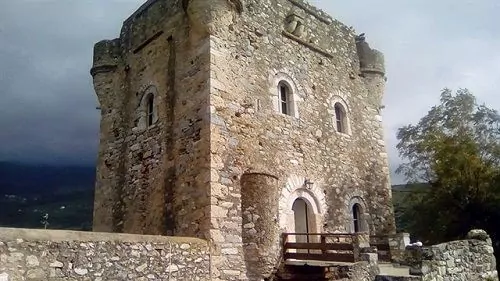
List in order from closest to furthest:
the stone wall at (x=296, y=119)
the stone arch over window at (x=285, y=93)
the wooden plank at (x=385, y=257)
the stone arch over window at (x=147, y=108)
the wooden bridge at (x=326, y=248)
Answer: the wooden bridge at (x=326, y=248) < the stone wall at (x=296, y=119) < the stone arch over window at (x=285, y=93) < the stone arch over window at (x=147, y=108) < the wooden plank at (x=385, y=257)

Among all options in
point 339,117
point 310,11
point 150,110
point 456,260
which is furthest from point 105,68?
point 456,260

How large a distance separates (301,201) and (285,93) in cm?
353

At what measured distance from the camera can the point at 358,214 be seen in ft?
46.8

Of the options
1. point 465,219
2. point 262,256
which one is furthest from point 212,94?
point 465,219

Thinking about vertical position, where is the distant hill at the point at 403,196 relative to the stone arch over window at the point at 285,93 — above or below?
below

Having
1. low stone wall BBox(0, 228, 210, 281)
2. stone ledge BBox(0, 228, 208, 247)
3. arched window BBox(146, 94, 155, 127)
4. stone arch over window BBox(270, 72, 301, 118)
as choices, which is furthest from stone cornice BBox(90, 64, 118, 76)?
stone ledge BBox(0, 228, 208, 247)

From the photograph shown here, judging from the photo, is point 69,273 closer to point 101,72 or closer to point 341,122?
point 101,72

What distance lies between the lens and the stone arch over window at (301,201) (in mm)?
11266

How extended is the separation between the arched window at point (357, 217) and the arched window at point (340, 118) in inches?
111

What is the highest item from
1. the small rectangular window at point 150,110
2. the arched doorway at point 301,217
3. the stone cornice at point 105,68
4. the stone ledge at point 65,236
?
the stone cornice at point 105,68

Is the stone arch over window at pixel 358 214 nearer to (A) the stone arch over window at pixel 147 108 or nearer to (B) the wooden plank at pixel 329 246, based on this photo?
(B) the wooden plank at pixel 329 246

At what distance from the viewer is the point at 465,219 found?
14.5 m

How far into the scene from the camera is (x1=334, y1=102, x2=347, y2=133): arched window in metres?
14.7

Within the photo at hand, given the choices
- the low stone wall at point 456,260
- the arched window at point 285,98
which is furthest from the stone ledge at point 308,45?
the low stone wall at point 456,260
